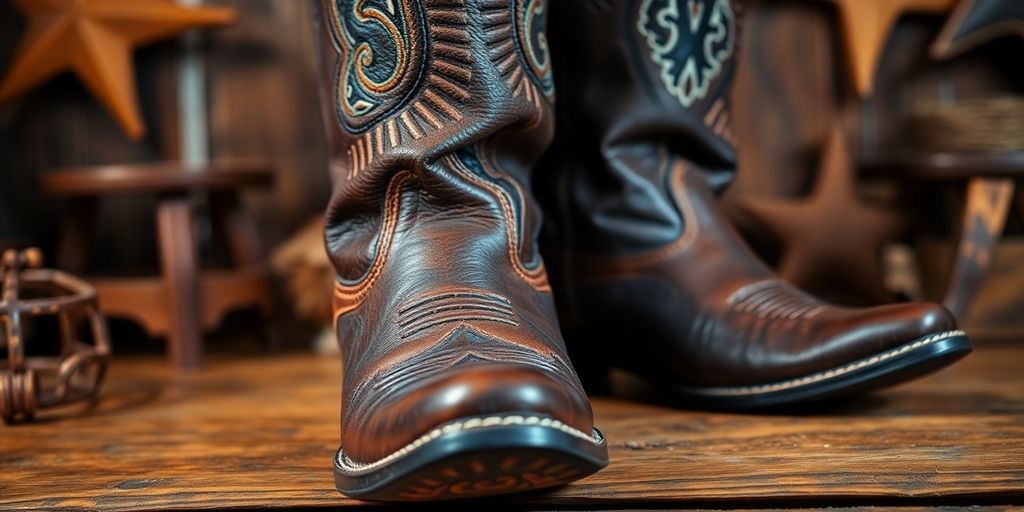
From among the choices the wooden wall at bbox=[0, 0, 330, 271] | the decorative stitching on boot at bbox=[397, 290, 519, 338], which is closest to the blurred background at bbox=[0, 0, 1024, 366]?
the wooden wall at bbox=[0, 0, 330, 271]

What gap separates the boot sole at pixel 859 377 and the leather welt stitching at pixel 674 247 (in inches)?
6.1

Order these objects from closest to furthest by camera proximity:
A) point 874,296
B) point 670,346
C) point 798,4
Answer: point 670,346 → point 874,296 → point 798,4

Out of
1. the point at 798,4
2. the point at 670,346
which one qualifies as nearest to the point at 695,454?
the point at 670,346

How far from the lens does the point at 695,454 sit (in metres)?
0.78

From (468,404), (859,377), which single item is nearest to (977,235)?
(859,377)

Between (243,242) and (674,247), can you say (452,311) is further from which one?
(243,242)

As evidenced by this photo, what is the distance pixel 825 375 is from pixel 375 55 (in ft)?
1.77

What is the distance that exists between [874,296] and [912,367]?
789 millimetres

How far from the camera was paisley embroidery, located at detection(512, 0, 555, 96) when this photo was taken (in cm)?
79

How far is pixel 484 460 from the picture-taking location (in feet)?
1.82

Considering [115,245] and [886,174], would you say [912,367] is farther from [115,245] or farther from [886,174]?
[115,245]

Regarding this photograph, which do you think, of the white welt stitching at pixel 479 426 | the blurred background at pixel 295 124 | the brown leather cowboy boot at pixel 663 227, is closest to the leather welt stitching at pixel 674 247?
the brown leather cowboy boot at pixel 663 227

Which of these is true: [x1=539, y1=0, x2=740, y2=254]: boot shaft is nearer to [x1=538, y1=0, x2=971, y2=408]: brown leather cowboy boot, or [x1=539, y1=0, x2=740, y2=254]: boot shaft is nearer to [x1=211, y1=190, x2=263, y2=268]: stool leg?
[x1=538, y1=0, x2=971, y2=408]: brown leather cowboy boot

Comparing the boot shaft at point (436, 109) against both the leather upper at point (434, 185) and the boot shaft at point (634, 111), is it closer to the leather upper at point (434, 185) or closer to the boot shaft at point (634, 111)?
the leather upper at point (434, 185)
